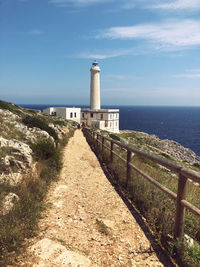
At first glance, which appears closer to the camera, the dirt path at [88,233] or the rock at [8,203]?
the dirt path at [88,233]

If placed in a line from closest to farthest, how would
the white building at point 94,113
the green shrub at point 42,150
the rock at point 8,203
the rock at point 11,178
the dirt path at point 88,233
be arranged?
the dirt path at point 88,233, the rock at point 8,203, the rock at point 11,178, the green shrub at point 42,150, the white building at point 94,113

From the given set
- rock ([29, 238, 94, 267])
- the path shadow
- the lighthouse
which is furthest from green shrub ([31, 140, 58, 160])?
the lighthouse

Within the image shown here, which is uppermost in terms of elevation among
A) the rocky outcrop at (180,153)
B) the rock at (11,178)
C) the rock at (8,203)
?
the rock at (11,178)

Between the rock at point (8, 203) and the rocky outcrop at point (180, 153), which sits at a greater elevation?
the rock at point (8, 203)

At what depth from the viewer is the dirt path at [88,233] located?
327 centimetres

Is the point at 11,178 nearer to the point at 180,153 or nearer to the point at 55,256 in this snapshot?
the point at 55,256

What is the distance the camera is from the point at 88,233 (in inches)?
157

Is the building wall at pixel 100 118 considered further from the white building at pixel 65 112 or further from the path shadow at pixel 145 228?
the path shadow at pixel 145 228

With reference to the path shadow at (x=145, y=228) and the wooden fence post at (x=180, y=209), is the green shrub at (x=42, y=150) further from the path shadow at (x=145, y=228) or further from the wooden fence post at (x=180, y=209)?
the wooden fence post at (x=180, y=209)

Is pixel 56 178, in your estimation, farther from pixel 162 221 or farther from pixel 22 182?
pixel 162 221

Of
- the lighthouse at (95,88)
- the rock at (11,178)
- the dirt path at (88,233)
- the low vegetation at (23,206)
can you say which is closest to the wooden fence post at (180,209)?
the dirt path at (88,233)

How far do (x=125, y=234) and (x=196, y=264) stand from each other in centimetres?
142

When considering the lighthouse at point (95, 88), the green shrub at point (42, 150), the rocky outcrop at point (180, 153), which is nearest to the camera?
the green shrub at point (42, 150)

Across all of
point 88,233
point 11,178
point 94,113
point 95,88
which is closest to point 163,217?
point 88,233
